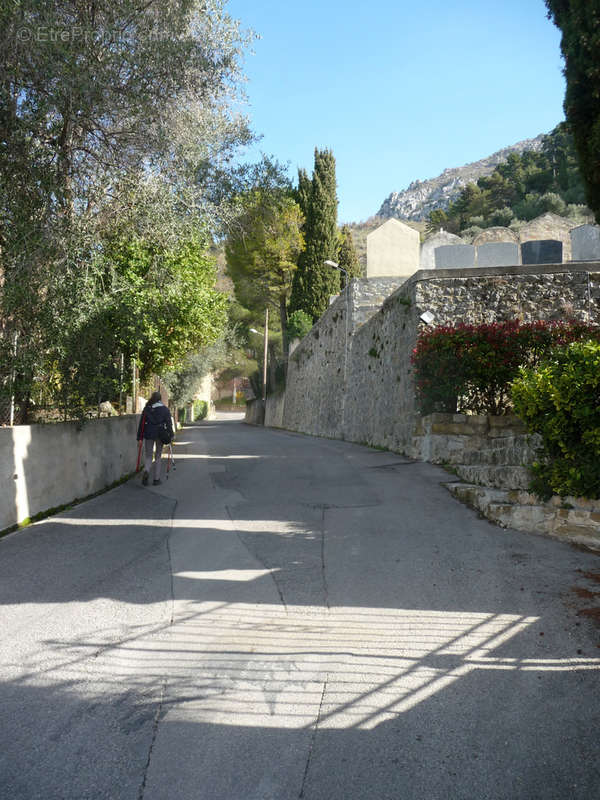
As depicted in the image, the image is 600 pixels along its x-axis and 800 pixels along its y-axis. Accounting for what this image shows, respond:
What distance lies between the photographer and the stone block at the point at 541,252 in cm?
1652

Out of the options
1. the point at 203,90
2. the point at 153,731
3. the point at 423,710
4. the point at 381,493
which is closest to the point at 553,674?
the point at 423,710

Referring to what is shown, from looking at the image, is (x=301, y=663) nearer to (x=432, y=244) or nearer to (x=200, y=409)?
(x=432, y=244)

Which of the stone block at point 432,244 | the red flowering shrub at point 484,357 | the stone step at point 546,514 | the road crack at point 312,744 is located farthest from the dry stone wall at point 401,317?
the road crack at point 312,744

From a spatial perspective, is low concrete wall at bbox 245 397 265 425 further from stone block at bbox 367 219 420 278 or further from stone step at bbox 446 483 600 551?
stone step at bbox 446 483 600 551

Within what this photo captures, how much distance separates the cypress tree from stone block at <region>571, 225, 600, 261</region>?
23371 mm

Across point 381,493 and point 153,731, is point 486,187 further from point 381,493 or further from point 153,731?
point 153,731

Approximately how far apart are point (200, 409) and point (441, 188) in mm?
144034

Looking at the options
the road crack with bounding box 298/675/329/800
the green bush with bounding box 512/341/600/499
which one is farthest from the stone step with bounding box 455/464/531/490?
the road crack with bounding box 298/675/329/800

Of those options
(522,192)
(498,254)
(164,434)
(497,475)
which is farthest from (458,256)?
(522,192)

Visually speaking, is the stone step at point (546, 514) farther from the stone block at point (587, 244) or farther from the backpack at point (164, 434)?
the stone block at point (587, 244)

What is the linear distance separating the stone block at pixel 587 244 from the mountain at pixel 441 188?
15403 centimetres

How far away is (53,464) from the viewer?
31.7ft

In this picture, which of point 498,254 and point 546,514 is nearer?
point 546,514

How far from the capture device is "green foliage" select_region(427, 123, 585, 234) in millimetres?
55688
